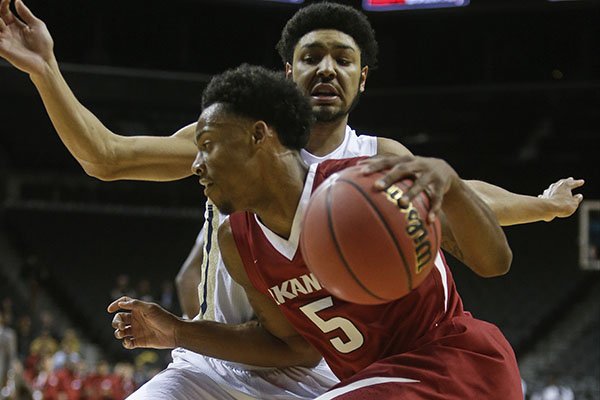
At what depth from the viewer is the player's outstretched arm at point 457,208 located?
221cm

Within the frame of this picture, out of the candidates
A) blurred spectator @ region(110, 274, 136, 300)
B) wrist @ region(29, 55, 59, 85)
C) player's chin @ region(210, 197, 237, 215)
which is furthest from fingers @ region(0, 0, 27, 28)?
blurred spectator @ region(110, 274, 136, 300)

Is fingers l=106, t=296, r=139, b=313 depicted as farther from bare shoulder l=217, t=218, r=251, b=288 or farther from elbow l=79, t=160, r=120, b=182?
elbow l=79, t=160, r=120, b=182

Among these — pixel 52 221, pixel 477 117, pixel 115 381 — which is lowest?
pixel 115 381

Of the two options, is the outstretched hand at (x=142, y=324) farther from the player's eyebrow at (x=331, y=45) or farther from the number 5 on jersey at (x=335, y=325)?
the player's eyebrow at (x=331, y=45)

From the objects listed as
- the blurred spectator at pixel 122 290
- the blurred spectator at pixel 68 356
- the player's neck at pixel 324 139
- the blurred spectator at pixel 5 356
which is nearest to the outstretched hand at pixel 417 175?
the player's neck at pixel 324 139

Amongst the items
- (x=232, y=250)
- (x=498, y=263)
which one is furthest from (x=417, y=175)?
(x=232, y=250)

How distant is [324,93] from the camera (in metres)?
3.37

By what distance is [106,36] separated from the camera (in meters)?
15.5

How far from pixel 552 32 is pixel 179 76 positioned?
6.19m

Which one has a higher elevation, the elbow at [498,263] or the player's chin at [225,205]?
the player's chin at [225,205]

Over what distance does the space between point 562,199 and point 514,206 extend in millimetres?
205

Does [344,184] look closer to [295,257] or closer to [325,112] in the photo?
[295,257]

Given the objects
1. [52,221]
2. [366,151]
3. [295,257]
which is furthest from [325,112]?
[52,221]

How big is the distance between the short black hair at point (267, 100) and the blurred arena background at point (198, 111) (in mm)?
9873
